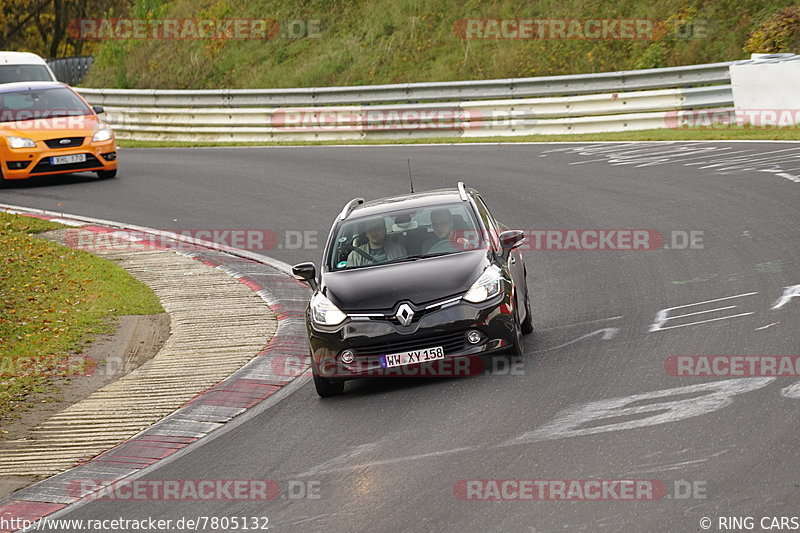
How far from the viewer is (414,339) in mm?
9617

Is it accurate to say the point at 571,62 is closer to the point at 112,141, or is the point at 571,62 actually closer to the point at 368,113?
the point at 368,113

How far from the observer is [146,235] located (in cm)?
1797

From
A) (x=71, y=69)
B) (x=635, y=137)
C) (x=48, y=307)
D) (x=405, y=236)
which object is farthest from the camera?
(x=71, y=69)

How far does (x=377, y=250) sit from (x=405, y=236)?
0.29m

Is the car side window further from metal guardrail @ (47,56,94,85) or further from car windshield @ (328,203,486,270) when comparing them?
metal guardrail @ (47,56,94,85)

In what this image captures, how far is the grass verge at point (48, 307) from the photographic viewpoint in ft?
36.6

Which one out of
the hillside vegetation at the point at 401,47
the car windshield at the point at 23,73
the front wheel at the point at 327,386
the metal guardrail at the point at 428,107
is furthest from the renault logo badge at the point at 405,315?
the hillside vegetation at the point at 401,47

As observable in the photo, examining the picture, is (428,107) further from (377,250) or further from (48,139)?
(377,250)

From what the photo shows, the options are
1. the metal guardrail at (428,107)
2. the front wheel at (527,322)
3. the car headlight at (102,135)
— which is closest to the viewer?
the front wheel at (527,322)

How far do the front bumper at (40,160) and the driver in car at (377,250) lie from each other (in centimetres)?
1380

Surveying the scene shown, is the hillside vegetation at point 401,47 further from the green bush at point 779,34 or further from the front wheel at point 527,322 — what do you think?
the front wheel at point 527,322

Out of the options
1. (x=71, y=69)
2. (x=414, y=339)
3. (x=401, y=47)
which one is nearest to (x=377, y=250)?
(x=414, y=339)

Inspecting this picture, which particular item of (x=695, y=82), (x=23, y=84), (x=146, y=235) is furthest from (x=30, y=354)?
(x=695, y=82)

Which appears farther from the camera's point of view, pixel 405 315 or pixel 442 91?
pixel 442 91
